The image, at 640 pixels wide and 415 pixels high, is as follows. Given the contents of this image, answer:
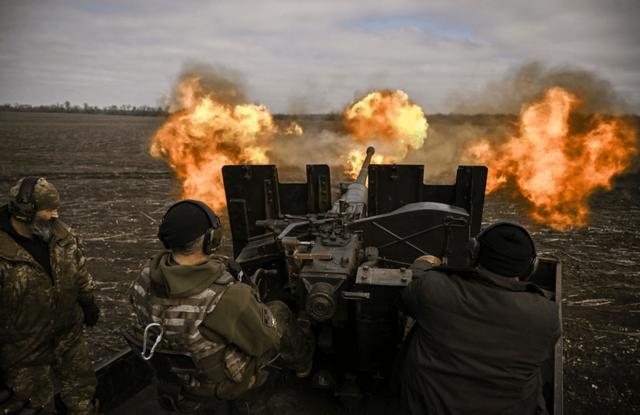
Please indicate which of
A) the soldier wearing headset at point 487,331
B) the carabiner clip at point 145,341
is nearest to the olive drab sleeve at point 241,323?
the carabiner clip at point 145,341

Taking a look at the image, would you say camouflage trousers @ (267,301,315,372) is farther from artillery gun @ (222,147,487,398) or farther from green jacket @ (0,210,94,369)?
green jacket @ (0,210,94,369)

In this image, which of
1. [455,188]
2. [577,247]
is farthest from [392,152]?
[455,188]

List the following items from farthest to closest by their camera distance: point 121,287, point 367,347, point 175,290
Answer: point 121,287 < point 367,347 < point 175,290

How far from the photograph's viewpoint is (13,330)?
3.38 meters

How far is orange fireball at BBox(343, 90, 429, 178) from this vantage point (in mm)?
13727

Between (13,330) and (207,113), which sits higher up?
(207,113)

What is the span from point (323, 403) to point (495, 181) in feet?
49.8

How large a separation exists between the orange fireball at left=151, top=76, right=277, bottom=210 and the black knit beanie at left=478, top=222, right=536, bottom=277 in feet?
33.6

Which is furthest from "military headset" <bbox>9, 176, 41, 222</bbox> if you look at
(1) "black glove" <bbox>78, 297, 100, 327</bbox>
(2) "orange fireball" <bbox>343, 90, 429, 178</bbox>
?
(2) "orange fireball" <bbox>343, 90, 429, 178</bbox>

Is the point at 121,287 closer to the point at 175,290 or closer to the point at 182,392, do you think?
the point at 182,392

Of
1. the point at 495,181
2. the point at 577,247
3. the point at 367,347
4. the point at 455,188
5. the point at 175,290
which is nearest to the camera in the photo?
the point at 175,290

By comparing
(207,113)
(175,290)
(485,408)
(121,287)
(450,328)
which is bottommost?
(121,287)

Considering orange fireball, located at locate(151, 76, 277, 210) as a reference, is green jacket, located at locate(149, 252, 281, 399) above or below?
below

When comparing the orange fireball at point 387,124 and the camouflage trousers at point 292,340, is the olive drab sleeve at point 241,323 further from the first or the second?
the orange fireball at point 387,124
